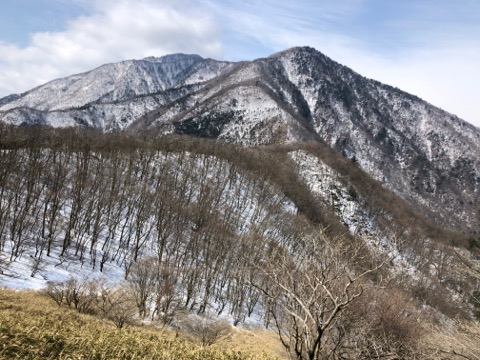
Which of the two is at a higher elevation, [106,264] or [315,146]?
[315,146]

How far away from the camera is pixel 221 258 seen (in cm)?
4753

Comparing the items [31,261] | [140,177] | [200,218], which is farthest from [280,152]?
[31,261]

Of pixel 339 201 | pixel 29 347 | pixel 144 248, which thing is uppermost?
pixel 339 201

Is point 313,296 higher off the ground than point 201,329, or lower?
higher

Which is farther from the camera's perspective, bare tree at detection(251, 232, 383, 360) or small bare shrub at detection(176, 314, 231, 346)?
small bare shrub at detection(176, 314, 231, 346)

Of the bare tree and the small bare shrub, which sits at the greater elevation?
the bare tree

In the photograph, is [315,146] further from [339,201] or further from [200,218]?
[200,218]

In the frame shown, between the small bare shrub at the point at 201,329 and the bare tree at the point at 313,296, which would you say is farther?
the small bare shrub at the point at 201,329

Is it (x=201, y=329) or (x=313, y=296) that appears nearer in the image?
(x=313, y=296)

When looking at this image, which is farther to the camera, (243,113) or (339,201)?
(243,113)

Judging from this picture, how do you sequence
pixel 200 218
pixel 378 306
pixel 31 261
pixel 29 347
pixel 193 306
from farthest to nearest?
pixel 200 218
pixel 193 306
pixel 31 261
pixel 378 306
pixel 29 347

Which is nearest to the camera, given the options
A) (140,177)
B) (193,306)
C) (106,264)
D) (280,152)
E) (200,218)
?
(193,306)

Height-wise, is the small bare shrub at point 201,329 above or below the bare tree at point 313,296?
below

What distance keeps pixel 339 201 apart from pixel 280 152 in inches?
1130
